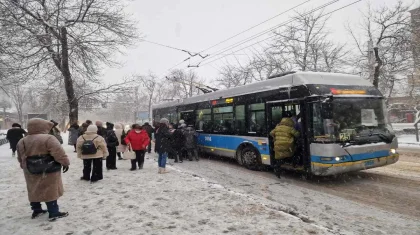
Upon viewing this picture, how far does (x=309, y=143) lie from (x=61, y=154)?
5554mm

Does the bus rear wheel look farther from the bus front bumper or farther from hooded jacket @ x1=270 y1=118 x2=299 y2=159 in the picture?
the bus front bumper

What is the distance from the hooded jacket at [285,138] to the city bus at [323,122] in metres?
0.23

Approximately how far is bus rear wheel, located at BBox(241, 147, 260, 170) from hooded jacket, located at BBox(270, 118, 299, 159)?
1697 millimetres

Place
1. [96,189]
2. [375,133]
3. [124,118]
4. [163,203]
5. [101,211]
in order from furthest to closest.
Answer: [124,118] → [375,133] → [96,189] → [163,203] → [101,211]

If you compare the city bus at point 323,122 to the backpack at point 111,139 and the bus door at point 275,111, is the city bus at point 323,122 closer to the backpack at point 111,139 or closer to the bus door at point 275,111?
the bus door at point 275,111

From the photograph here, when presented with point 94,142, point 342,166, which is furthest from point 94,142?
point 342,166

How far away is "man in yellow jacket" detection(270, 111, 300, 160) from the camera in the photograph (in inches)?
291

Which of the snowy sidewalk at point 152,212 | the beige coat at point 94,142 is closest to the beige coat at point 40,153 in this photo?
the snowy sidewalk at point 152,212

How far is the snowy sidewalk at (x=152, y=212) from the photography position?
423cm

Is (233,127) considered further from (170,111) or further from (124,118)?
(124,118)

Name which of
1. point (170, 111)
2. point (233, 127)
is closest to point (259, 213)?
point (233, 127)

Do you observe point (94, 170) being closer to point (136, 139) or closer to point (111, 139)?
point (111, 139)

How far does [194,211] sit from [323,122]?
3.87 meters

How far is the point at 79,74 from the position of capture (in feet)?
53.2
